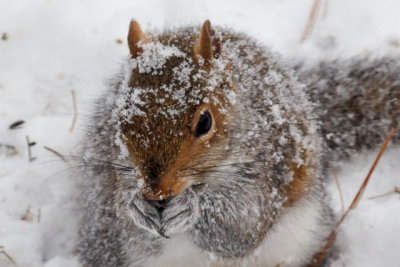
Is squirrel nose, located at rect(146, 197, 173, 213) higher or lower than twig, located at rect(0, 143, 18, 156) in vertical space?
higher

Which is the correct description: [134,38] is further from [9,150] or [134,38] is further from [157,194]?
[9,150]

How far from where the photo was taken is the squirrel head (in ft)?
4.06

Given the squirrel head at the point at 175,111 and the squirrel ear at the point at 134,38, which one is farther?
the squirrel ear at the point at 134,38

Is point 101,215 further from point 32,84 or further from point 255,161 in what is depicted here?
point 32,84

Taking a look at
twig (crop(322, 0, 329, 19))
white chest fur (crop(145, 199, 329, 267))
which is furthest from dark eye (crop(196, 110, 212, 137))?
twig (crop(322, 0, 329, 19))

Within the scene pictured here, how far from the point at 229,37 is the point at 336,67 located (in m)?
0.55

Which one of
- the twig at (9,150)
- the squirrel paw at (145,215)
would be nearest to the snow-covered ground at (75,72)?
the twig at (9,150)

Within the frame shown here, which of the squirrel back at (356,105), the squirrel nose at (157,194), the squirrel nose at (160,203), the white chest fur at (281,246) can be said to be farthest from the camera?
the squirrel back at (356,105)

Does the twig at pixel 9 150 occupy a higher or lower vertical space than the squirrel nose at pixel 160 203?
lower

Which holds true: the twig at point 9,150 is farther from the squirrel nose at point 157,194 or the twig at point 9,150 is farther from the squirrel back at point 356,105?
the squirrel back at point 356,105

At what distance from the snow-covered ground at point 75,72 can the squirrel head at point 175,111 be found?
82 centimetres

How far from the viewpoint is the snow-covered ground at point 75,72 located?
Answer: 1956 millimetres

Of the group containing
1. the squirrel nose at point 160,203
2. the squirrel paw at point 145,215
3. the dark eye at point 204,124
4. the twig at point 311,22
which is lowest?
the squirrel paw at point 145,215

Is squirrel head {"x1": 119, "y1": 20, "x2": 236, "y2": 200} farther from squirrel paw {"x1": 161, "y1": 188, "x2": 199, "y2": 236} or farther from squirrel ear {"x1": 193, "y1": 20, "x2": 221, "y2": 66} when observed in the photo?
squirrel paw {"x1": 161, "y1": 188, "x2": 199, "y2": 236}
